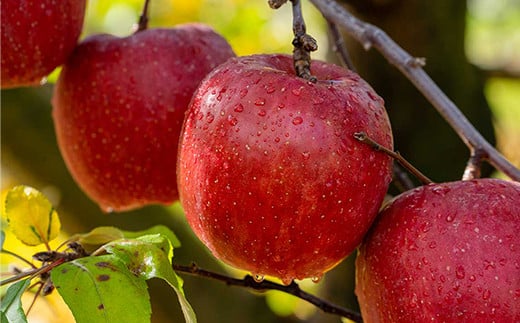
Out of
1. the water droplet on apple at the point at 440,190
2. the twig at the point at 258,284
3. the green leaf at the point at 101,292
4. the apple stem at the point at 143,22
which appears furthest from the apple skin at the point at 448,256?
the apple stem at the point at 143,22

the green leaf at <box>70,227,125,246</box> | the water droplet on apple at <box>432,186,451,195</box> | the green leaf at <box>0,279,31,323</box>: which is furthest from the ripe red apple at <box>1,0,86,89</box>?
the water droplet on apple at <box>432,186,451,195</box>

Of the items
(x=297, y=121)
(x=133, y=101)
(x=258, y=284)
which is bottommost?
(x=258, y=284)

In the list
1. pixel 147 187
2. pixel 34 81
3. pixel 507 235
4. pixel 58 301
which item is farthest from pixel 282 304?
pixel 507 235

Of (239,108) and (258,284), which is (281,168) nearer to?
(239,108)

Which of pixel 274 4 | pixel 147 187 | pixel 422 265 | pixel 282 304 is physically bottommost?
pixel 282 304

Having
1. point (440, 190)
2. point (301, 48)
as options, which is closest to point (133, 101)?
→ point (301, 48)

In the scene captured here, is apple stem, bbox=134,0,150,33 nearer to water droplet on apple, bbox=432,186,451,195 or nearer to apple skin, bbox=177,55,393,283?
apple skin, bbox=177,55,393,283

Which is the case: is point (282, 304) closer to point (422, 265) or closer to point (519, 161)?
point (519, 161)
